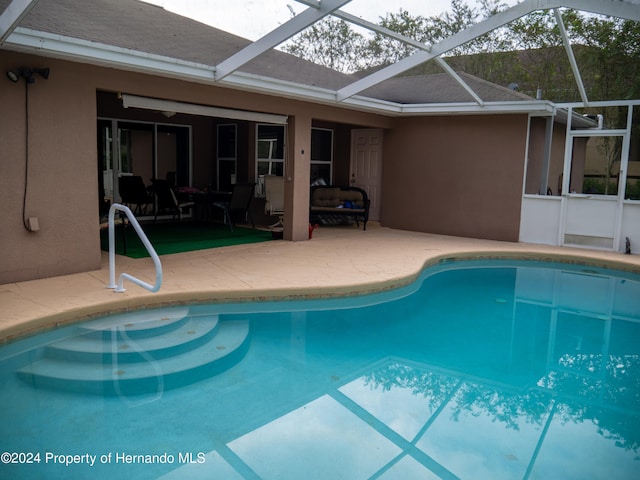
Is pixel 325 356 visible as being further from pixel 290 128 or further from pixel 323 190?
pixel 323 190

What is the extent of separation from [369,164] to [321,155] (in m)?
1.21

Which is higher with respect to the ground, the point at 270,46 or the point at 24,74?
the point at 270,46

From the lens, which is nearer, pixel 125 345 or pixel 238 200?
pixel 125 345

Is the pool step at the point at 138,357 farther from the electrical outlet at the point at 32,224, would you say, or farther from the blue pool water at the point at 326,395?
the electrical outlet at the point at 32,224

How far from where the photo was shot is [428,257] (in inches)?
325

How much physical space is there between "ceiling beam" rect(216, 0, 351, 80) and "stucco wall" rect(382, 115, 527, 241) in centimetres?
562

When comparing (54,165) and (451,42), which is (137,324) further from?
(451,42)

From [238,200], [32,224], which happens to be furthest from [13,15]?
[238,200]

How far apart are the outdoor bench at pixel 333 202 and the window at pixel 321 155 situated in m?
0.62

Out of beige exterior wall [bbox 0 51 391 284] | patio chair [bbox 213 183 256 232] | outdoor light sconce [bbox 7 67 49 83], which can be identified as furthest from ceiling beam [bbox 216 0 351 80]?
patio chair [bbox 213 183 256 232]

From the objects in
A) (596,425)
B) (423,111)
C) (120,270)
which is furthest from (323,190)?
(596,425)

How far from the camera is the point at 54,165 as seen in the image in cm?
589

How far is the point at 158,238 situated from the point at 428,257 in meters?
4.65

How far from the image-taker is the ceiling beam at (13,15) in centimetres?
427
